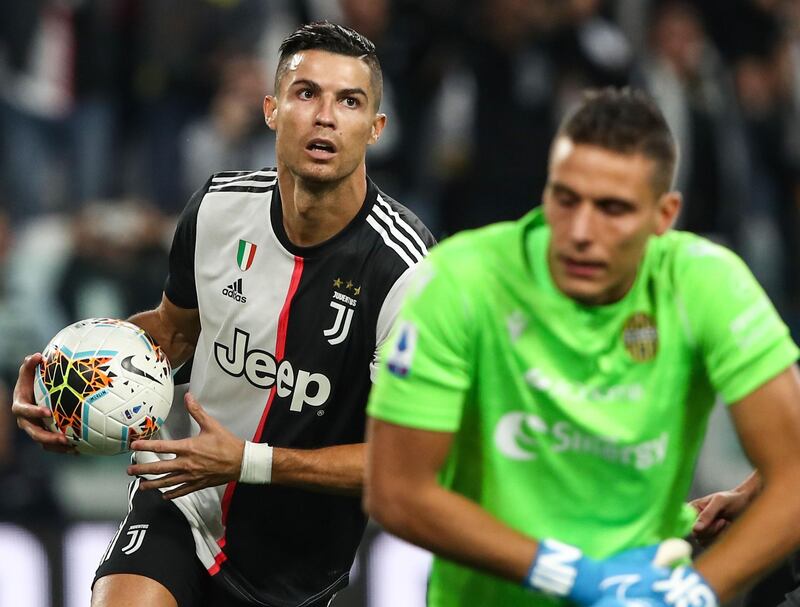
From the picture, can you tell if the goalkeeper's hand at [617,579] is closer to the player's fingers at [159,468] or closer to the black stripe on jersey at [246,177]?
the player's fingers at [159,468]

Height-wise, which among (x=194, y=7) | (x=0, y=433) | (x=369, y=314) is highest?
(x=194, y=7)

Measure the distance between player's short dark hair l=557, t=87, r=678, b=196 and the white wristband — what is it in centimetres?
156

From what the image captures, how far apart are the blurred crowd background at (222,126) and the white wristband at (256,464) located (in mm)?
3507

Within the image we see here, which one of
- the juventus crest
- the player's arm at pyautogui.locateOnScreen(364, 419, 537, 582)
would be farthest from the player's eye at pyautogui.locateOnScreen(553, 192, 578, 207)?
the juventus crest

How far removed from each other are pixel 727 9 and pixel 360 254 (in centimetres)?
568

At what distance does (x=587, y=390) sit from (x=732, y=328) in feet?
1.10

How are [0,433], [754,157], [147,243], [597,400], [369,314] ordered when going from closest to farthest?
[597,400] < [369,314] < [0,433] < [147,243] < [754,157]

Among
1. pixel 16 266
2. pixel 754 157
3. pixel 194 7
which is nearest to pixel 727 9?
pixel 754 157

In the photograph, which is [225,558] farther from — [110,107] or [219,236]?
[110,107]

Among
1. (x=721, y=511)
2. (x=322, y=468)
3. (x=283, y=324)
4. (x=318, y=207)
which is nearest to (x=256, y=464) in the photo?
(x=322, y=468)

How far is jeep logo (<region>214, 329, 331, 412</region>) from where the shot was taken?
422cm

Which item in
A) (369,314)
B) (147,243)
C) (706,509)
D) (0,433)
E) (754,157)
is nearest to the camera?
(706,509)

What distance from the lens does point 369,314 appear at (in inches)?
164

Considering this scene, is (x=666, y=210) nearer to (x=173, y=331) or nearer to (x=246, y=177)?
(x=246, y=177)
